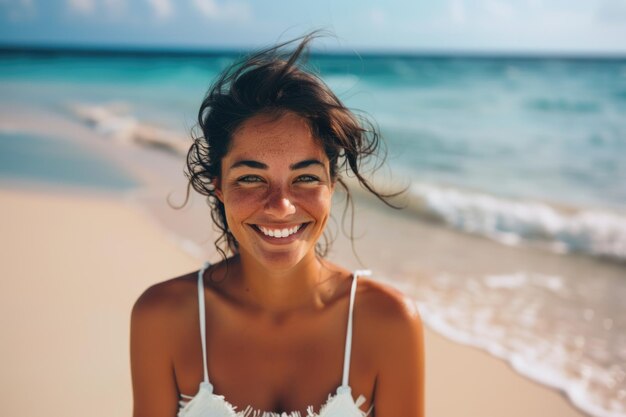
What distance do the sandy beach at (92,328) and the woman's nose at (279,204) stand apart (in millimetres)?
2091

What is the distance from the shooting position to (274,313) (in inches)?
98.5

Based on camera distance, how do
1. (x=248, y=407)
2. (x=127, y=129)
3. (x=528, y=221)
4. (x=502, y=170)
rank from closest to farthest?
(x=248, y=407)
(x=528, y=221)
(x=502, y=170)
(x=127, y=129)

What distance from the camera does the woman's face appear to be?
2180 millimetres

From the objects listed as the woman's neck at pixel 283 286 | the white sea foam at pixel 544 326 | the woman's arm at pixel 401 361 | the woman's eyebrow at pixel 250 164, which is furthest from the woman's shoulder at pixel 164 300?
the white sea foam at pixel 544 326

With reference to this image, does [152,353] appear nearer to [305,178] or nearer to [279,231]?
[279,231]

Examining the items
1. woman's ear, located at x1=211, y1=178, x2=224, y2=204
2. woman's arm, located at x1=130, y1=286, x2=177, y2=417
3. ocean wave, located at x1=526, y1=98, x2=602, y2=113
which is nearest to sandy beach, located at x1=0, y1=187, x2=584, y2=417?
woman's arm, located at x1=130, y1=286, x2=177, y2=417

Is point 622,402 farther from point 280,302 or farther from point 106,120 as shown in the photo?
point 106,120

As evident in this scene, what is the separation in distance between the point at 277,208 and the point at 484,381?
2.39 meters

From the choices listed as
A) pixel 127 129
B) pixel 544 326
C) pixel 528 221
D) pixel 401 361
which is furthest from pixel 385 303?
pixel 127 129

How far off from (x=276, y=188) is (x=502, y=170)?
940cm

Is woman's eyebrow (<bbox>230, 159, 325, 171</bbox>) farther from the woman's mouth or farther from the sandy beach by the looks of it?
the sandy beach

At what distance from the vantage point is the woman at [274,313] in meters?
2.22

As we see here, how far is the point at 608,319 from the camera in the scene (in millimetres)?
4785

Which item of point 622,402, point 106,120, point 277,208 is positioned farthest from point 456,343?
point 106,120
